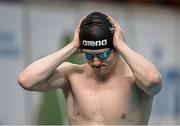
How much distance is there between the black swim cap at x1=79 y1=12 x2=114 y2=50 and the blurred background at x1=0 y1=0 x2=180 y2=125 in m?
3.52

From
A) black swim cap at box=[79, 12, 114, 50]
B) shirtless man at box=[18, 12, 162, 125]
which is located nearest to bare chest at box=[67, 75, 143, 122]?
shirtless man at box=[18, 12, 162, 125]

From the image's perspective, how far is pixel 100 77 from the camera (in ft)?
13.8

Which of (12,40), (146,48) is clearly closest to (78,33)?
(12,40)

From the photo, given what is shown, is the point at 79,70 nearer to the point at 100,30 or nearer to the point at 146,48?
the point at 100,30

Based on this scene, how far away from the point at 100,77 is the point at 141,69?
0.31 metres

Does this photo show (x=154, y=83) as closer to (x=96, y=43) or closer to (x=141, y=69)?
(x=141, y=69)

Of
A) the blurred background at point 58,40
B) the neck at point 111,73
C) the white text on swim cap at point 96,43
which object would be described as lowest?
the blurred background at point 58,40

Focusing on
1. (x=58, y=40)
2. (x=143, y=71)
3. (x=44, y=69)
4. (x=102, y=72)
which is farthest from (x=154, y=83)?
(x=58, y=40)

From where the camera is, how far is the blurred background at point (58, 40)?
24.8ft

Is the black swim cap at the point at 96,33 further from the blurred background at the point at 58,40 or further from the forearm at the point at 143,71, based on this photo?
the blurred background at the point at 58,40

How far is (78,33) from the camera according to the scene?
4043 mm

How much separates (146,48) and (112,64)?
5.33 m

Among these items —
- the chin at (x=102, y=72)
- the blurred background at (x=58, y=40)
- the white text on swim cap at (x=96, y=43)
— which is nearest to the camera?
the white text on swim cap at (x=96, y=43)

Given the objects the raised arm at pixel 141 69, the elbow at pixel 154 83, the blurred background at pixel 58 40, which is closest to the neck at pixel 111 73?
the raised arm at pixel 141 69
